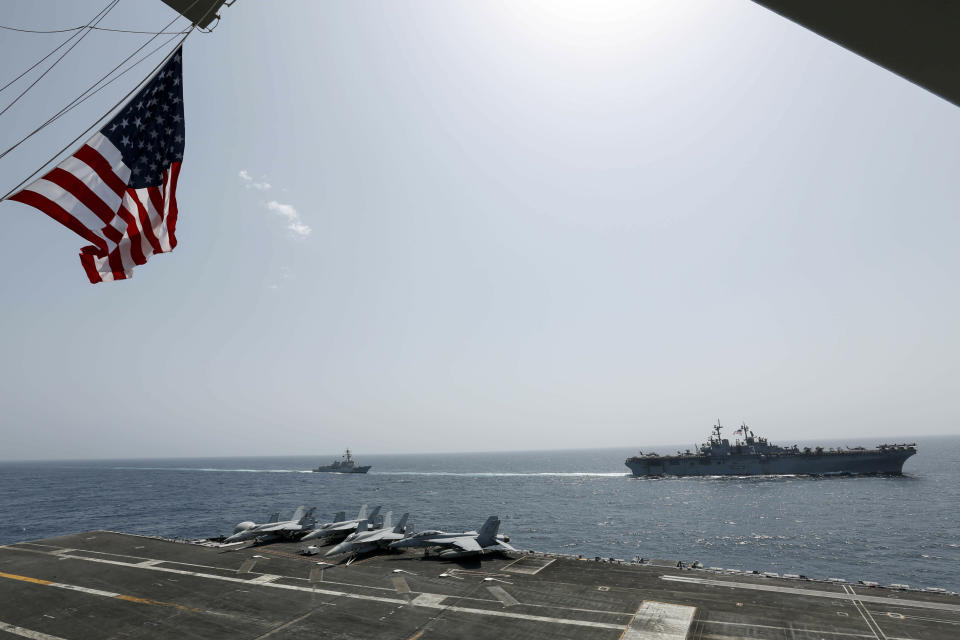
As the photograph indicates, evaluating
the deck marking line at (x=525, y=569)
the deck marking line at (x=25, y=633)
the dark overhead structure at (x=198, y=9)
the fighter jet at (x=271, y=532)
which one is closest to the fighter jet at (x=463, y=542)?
the deck marking line at (x=525, y=569)

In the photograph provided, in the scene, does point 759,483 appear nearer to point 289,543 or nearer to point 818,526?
point 818,526

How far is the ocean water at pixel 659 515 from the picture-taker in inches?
2202

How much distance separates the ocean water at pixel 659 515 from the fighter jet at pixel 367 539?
297cm

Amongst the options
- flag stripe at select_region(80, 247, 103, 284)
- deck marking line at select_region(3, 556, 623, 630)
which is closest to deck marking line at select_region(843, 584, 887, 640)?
deck marking line at select_region(3, 556, 623, 630)

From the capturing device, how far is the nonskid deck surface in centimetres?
2341

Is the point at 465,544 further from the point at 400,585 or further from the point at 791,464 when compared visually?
the point at 791,464

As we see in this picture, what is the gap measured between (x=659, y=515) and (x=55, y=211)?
91.0m

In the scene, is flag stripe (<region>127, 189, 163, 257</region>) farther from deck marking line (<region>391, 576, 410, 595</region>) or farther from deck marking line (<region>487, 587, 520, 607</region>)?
deck marking line (<region>391, 576, 410, 595</region>)

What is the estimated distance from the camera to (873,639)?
21516 millimetres

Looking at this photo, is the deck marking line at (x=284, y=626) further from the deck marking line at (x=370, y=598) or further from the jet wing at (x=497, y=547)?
the jet wing at (x=497, y=547)

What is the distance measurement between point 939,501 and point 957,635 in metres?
92.7

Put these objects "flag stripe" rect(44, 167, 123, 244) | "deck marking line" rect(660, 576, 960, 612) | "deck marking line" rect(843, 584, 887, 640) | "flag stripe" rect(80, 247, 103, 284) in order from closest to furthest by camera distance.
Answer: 1. "flag stripe" rect(44, 167, 123, 244)
2. "flag stripe" rect(80, 247, 103, 284)
3. "deck marking line" rect(843, 584, 887, 640)
4. "deck marking line" rect(660, 576, 960, 612)

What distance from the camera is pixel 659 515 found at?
83.1m

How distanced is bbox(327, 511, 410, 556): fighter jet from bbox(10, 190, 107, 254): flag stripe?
34.0 metres
